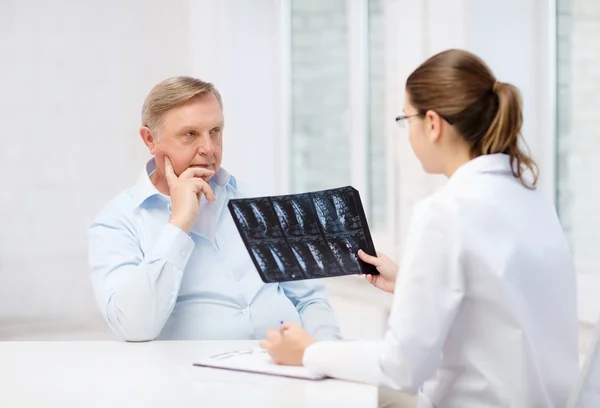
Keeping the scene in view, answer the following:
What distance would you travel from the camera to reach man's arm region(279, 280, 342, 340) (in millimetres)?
2139

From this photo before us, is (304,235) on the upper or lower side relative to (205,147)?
lower

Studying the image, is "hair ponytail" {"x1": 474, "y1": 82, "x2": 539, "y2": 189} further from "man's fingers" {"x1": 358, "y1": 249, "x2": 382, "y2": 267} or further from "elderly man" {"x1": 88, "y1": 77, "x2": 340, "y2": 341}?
"elderly man" {"x1": 88, "y1": 77, "x2": 340, "y2": 341}

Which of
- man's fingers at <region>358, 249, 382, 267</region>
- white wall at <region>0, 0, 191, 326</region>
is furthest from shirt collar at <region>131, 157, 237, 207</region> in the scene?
white wall at <region>0, 0, 191, 326</region>

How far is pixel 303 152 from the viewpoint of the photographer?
3984 mm

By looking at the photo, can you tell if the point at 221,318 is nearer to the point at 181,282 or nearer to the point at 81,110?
the point at 181,282

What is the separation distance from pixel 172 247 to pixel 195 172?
0.26 meters

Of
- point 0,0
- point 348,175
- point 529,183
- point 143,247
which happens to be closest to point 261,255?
point 143,247

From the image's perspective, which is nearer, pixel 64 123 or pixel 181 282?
pixel 181 282

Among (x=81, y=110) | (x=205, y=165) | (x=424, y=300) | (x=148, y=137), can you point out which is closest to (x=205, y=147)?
(x=205, y=165)

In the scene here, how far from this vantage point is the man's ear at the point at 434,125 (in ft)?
4.83

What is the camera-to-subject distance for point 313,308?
219 centimetres

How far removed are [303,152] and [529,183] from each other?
2.54 meters

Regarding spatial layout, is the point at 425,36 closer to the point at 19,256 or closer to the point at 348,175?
the point at 348,175

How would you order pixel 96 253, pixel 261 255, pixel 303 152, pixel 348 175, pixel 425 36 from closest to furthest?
pixel 261 255 < pixel 96 253 < pixel 425 36 < pixel 348 175 < pixel 303 152
